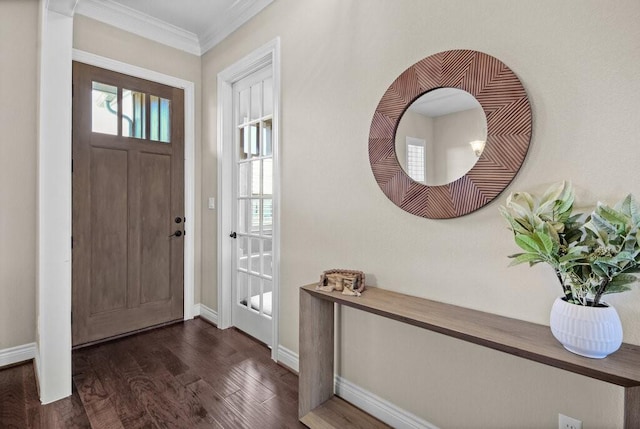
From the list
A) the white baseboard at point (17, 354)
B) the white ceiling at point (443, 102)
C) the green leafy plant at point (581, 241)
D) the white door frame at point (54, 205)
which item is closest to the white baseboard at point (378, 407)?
the green leafy plant at point (581, 241)

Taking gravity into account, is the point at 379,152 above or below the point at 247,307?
above

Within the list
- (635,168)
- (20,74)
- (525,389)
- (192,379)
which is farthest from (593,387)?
(20,74)

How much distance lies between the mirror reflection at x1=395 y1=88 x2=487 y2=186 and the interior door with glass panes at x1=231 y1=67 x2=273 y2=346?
4.16 ft

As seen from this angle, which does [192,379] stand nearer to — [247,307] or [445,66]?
[247,307]

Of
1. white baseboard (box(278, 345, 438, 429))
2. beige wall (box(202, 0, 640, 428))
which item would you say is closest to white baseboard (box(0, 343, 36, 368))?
beige wall (box(202, 0, 640, 428))

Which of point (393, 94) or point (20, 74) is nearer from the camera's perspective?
point (393, 94)

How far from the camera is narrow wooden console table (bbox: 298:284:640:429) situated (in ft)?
2.82

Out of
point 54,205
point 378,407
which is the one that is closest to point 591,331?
point 378,407

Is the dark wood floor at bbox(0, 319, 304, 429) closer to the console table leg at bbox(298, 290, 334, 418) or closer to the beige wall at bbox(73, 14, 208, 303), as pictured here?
the console table leg at bbox(298, 290, 334, 418)

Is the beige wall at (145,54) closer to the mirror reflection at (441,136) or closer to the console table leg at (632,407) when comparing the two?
the mirror reflection at (441,136)

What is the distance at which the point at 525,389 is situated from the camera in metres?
1.23

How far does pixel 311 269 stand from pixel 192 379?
1095 millimetres

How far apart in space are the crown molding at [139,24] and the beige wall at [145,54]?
4 cm

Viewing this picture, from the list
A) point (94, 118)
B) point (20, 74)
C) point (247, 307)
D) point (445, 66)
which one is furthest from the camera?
point (247, 307)
